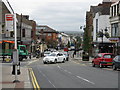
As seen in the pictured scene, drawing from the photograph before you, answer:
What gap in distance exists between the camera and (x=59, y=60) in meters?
42.9

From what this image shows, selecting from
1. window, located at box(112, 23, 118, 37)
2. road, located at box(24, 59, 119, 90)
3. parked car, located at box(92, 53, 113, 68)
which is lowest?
road, located at box(24, 59, 119, 90)

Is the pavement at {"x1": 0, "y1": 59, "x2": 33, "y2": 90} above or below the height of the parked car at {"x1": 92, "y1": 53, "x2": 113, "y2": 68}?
below

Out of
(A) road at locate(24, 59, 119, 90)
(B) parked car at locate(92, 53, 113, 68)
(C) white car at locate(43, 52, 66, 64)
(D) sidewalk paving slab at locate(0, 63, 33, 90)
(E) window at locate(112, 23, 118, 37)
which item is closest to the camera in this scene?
(D) sidewalk paving slab at locate(0, 63, 33, 90)

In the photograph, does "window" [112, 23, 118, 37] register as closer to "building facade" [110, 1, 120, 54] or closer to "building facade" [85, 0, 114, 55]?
"building facade" [110, 1, 120, 54]

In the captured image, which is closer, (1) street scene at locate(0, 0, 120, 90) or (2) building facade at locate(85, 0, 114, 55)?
(1) street scene at locate(0, 0, 120, 90)

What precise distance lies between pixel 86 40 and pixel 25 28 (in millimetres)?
31849

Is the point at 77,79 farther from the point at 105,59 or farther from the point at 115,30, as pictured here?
the point at 115,30

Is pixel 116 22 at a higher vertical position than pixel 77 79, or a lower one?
higher

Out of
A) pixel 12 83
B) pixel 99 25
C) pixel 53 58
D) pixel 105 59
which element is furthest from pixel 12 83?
pixel 99 25

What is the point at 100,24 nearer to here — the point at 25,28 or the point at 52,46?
the point at 25,28

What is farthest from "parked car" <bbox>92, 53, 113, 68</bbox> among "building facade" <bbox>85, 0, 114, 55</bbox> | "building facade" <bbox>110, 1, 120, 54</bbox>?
"building facade" <bbox>85, 0, 114, 55</bbox>

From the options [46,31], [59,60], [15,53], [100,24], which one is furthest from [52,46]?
[15,53]

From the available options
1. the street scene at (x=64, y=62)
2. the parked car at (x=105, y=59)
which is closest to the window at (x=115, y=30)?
the street scene at (x=64, y=62)

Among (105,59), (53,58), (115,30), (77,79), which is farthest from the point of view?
(115,30)
